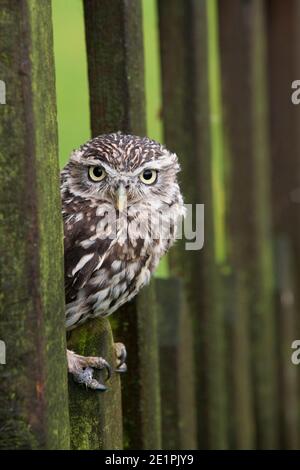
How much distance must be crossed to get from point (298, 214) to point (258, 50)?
936 mm

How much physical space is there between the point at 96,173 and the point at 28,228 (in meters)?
0.85

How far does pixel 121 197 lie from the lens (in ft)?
7.26

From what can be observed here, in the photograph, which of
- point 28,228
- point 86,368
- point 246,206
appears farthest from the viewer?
point 246,206

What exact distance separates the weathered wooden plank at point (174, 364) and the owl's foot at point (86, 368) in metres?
0.72

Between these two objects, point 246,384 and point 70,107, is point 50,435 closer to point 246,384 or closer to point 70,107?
point 246,384

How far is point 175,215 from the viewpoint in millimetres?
2438

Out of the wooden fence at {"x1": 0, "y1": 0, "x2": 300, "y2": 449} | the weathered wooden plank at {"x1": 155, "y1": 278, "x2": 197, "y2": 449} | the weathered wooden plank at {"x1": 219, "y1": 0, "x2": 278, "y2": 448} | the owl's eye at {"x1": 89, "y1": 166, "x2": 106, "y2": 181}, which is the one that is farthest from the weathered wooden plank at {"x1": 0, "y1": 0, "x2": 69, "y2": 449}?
the weathered wooden plank at {"x1": 219, "y1": 0, "x2": 278, "y2": 448}

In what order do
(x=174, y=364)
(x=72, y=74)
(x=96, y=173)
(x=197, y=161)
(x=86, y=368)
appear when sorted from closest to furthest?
(x=86, y=368), (x=96, y=173), (x=174, y=364), (x=197, y=161), (x=72, y=74)

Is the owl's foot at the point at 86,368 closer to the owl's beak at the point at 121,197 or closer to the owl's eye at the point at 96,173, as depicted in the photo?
the owl's beak at the point at 121,197

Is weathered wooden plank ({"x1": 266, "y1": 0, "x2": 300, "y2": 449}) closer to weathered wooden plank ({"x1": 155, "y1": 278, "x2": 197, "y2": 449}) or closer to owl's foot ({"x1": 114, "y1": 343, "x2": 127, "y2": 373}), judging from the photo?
weathered wooden plank ({"x1": 155, "y1": 278, "x2": 197, "y2": 449})

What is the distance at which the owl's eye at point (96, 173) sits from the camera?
7.56ft

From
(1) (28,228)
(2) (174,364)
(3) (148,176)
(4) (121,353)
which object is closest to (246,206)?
(2) (174,364)

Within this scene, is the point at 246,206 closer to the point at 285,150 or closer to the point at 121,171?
the point at 285,150

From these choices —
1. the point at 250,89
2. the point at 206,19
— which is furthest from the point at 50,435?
the point at 250,89
